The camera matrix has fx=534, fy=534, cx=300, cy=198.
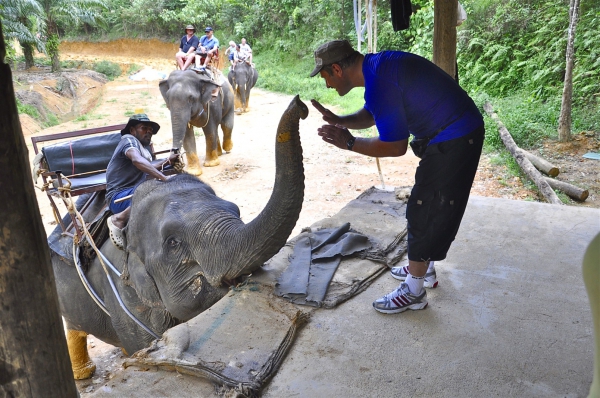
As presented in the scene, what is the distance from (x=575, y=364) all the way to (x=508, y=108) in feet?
32.7

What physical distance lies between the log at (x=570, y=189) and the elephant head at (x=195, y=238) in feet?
18.2

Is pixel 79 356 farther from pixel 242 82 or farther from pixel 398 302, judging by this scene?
pixel 242 82

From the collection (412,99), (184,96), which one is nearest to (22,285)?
(412,99)

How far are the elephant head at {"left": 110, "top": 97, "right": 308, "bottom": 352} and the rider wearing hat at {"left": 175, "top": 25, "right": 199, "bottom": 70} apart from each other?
925 centimetres

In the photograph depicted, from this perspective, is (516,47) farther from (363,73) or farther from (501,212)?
(363,73)

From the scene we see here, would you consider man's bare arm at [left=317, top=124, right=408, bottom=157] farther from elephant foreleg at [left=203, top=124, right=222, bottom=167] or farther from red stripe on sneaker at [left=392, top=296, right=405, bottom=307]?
elephant foreleg at [left=203, top=124, right=222, bottom=167]

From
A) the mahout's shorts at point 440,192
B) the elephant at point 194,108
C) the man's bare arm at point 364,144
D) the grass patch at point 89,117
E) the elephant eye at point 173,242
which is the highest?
the man's bare arm at point 364,144

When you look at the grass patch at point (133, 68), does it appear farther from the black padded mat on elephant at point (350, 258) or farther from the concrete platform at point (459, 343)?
A: the concrete platform at point (459, 343)

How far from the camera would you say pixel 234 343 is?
2.98 m

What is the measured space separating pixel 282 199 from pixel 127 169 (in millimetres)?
2091

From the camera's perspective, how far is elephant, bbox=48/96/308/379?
296 cm

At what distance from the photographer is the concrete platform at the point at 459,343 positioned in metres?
2.62

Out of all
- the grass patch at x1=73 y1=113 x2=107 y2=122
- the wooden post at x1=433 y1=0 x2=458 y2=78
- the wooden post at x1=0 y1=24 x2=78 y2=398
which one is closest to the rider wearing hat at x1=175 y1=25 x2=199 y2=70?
the grass patch at x1=73 y1=113 x2=107 y2=122

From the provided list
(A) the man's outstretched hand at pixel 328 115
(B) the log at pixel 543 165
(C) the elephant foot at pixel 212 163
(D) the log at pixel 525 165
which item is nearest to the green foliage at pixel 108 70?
(C) the elephant foot at pixel 212 163
